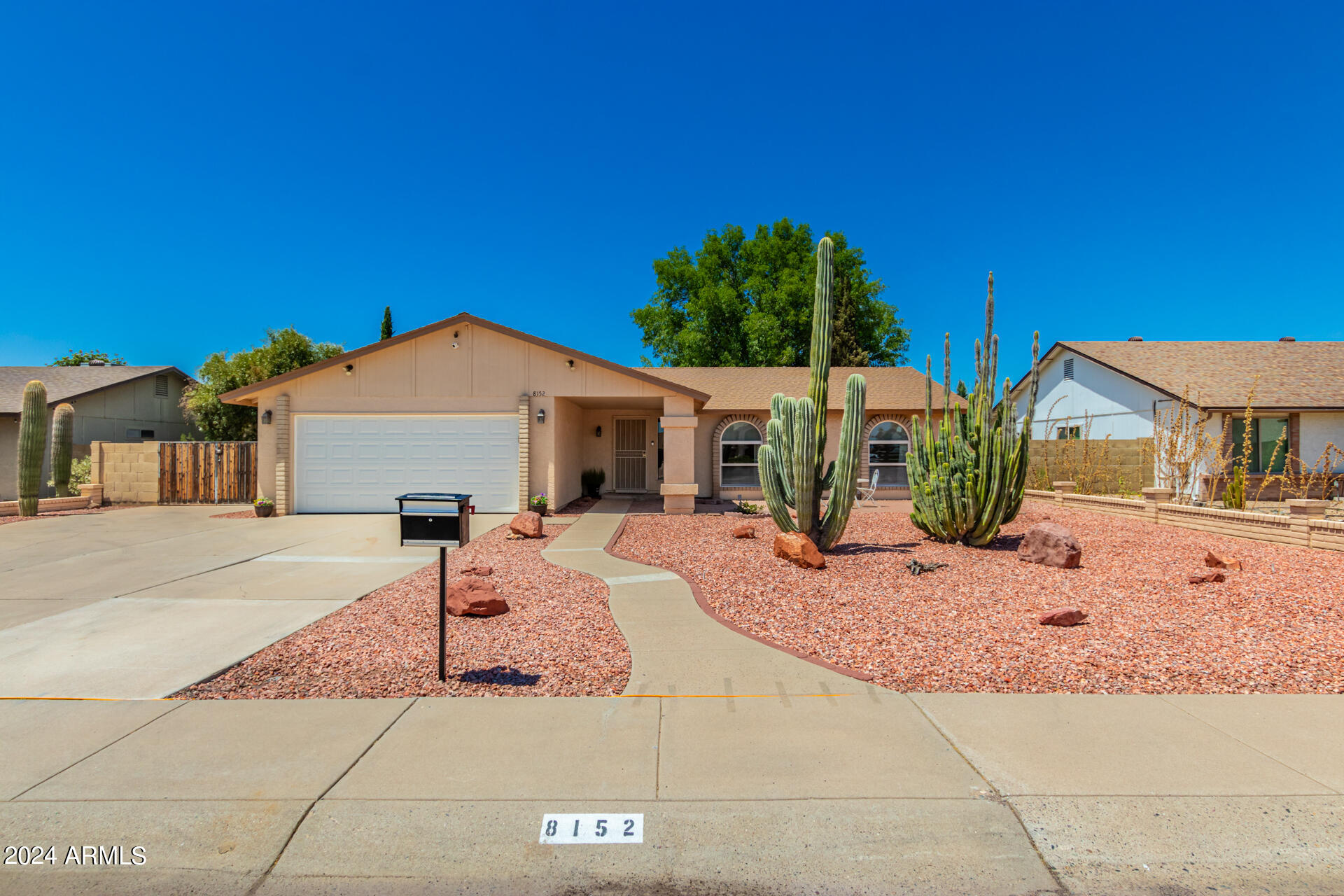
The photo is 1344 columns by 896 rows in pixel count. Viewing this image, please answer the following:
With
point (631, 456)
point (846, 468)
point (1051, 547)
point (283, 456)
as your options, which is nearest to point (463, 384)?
point (283, 456)

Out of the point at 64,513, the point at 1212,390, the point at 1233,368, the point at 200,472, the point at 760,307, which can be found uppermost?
the point at 760,307

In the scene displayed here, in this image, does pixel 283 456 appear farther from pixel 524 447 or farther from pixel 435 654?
pixel 435 654

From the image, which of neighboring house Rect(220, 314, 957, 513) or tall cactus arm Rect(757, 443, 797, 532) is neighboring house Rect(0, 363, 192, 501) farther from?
tall cactus arm Rect(757, 443, 797, 532)

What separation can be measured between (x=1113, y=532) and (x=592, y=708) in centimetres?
1024

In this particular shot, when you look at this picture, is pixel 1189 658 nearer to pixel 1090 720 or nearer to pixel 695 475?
pixel 1090 720

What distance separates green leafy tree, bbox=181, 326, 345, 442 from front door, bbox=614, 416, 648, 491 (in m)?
11.5

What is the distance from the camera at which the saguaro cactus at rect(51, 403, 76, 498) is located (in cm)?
1608

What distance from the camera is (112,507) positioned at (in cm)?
1619

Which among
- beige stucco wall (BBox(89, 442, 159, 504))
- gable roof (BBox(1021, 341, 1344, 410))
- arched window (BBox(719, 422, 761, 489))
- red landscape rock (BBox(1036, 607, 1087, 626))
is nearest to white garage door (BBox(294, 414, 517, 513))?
beige stucco wall (BBox(89, 442, 159, 504))

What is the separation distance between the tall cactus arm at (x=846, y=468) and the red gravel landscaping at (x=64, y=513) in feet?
53.1

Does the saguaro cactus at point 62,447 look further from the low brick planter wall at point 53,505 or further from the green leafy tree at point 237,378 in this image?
the green leafy tree at point 237,378

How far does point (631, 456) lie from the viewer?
64.7 ft

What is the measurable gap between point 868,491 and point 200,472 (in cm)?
1713

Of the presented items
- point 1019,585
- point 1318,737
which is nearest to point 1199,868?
point 1318,737
